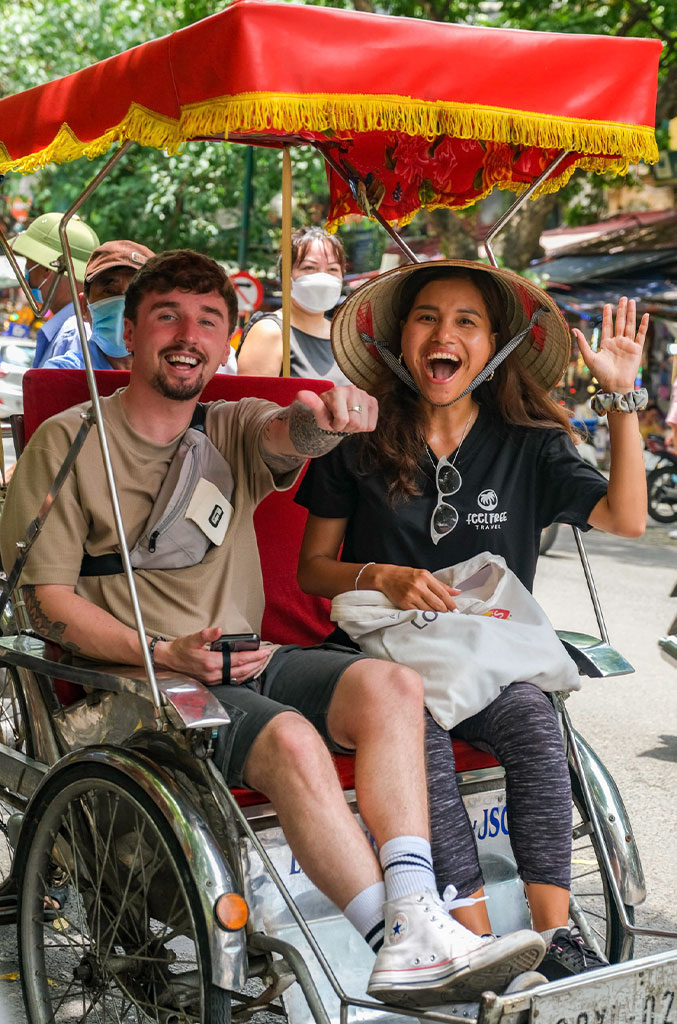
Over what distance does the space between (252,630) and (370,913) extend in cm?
89

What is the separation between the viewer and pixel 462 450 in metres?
3.18

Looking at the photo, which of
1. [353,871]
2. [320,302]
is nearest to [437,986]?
[353,871]

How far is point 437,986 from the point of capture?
215 cm

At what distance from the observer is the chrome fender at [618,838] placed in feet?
9.32

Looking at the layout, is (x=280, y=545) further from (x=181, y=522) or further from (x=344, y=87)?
(x=344, y=87)

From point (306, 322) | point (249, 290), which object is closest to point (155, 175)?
point (249, 290)

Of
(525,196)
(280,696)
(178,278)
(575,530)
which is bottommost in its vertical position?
(280,696)

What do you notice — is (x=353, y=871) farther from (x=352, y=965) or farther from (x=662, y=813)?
(x=662, y=813)

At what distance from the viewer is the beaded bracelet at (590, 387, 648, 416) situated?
286 centimetres

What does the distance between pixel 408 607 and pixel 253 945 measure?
0.84m

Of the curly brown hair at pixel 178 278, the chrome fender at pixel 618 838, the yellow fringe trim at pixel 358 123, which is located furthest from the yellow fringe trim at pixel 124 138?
the chrome fender at pixel 618 838

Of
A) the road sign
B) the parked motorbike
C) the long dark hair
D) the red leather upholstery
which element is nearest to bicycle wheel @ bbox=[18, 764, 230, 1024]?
the red leather upholstery

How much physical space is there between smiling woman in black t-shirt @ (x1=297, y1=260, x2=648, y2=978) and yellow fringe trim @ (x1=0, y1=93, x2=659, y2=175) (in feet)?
1.55

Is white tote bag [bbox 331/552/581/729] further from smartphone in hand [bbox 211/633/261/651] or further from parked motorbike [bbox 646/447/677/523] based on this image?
parked motorbike [bbox 646/447/677/523]
